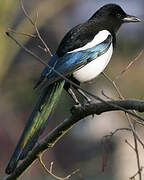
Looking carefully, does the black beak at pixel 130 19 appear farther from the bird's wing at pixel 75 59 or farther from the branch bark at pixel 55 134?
the branch bark at pixel 55 134

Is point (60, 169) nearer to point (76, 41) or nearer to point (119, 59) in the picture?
point (119, 59)

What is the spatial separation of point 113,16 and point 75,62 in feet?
2.28

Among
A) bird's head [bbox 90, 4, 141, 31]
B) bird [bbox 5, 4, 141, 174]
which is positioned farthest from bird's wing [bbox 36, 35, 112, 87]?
bird's head [bbox 90, 4, 141, 31]

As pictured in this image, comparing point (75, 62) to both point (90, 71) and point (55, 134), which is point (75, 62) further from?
point (55, 134)

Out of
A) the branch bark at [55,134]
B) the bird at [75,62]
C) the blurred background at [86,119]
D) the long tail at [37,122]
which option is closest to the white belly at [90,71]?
the bird at [75,62]

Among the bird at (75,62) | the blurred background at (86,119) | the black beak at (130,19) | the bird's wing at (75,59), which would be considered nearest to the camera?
the bird at (75,62)

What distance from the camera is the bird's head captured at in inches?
194

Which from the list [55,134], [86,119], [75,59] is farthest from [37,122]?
[86,119]

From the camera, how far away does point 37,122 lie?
3.85 meters

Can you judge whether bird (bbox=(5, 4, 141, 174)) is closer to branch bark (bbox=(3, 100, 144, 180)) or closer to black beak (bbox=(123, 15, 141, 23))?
black beak (bbox=(123, 15, 141, 23))

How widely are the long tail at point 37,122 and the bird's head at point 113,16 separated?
912 millimetres

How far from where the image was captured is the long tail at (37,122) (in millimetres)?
3698

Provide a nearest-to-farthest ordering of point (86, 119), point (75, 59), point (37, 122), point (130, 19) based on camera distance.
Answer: point (37, 122) < point (75, 59) < point (130, 19) < point (86, 119)

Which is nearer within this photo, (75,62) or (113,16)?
(75,62)
